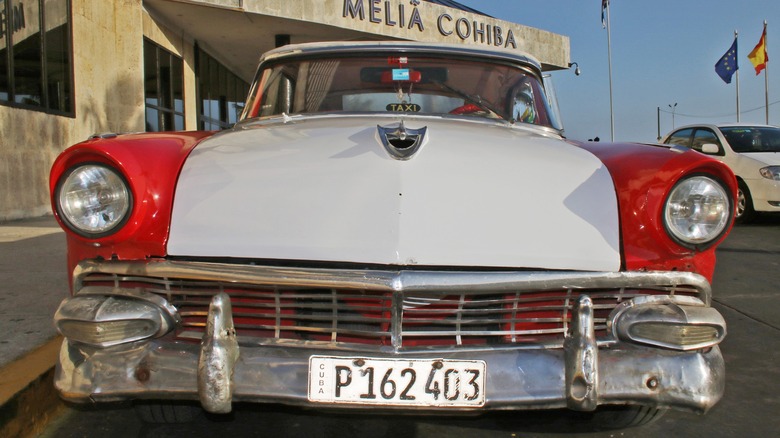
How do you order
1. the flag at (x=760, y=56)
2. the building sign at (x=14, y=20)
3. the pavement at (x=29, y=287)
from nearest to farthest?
the pavement at (x=29, y=287) < the building sign at (x=14, y=20) < the flag at (x=760, y=56)

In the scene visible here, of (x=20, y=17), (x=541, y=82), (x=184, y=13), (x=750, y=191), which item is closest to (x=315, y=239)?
(x=541, y=82)

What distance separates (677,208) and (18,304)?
325 centimetres

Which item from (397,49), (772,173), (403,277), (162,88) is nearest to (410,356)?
(403,277)

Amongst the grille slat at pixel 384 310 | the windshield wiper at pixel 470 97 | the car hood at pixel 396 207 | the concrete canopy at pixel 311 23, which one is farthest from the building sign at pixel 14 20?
the grille slat at pixel 384 310

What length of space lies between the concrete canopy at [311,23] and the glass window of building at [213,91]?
0.83ft

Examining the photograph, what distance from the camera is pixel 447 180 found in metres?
2.02

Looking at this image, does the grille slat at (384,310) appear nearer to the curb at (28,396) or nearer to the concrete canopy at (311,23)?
the curb at (28,396)

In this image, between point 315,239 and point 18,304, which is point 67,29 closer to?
point 18,304

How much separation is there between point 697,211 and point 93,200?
5.87ft

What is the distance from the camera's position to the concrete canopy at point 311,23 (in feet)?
39.3

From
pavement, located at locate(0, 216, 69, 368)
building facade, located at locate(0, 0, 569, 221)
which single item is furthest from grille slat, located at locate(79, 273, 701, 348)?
building facade, located at locate(0, 0, 569, 221)

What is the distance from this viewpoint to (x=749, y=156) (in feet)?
28.4

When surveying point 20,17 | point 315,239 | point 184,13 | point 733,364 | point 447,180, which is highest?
point 184,13

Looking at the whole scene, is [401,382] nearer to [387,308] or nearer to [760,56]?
[387,308]
